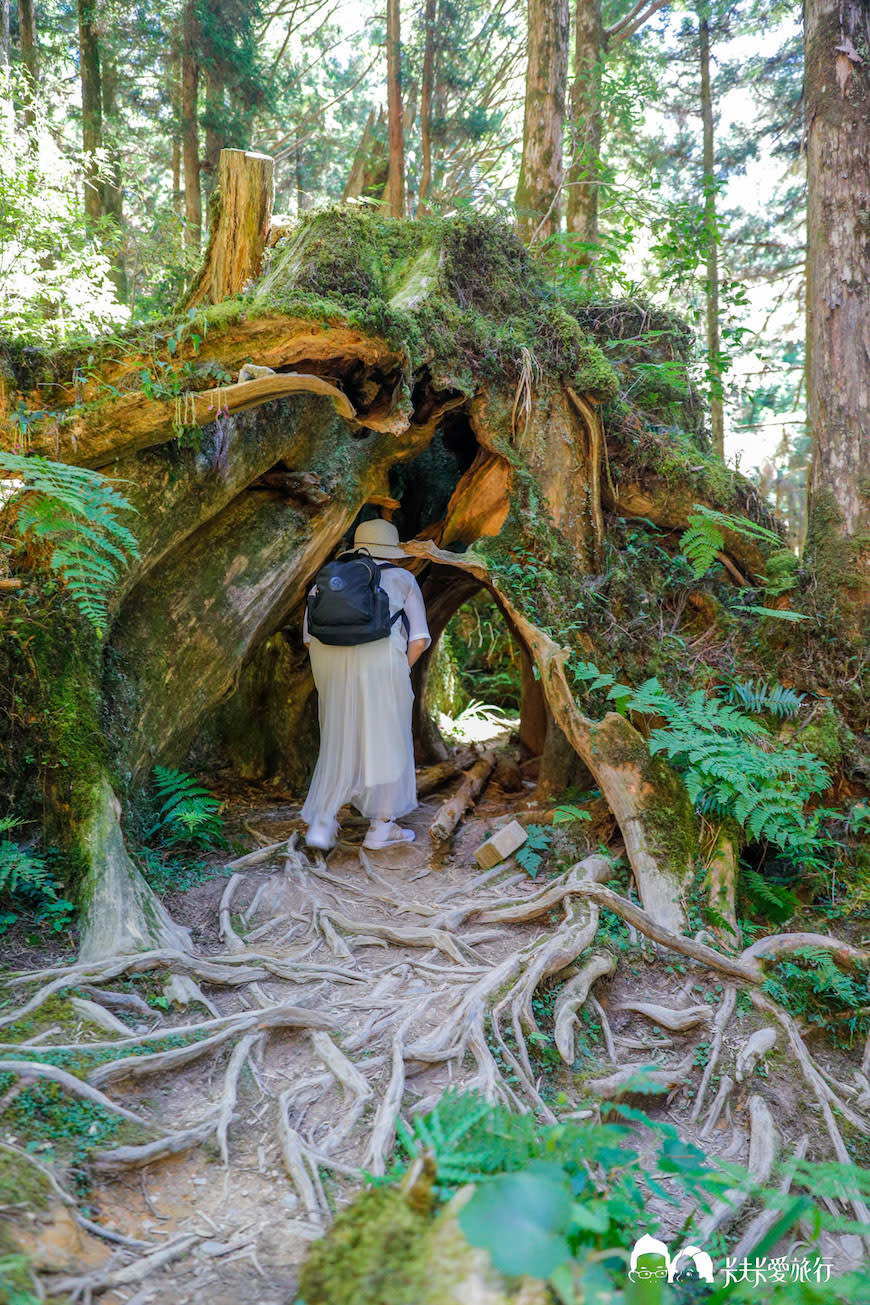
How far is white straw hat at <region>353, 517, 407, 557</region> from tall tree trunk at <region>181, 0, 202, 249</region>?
8.73 meters

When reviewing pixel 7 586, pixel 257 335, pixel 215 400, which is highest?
pixel 257 335

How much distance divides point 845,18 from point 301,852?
21.7 ft

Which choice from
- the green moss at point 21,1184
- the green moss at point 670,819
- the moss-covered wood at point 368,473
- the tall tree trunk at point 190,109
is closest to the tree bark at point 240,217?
the moss-covered wood at point 368,473

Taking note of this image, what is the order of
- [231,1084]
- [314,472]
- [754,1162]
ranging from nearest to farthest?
[231,1084]
[754,1162]
[314,472]

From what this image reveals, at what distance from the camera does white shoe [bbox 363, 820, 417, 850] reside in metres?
5.80

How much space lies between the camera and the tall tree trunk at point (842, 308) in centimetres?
516

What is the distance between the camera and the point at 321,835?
5582 mm

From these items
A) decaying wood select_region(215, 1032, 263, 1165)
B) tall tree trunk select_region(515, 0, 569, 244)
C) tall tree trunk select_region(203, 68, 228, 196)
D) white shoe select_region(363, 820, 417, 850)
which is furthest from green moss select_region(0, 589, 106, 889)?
tall tree trunk select_region(203, 68, 228, 196)

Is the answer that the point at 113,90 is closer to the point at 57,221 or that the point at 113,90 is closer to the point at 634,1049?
the point at 57,221

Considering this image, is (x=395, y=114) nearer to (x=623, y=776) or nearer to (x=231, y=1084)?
(x=623, y=776)

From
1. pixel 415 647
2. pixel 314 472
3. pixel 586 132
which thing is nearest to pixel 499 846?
pixel 415 647

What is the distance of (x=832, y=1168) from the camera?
7.20 feet

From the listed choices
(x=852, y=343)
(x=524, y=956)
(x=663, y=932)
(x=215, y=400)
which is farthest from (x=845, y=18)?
(x=524, y=956)

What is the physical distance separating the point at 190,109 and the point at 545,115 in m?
6.84
